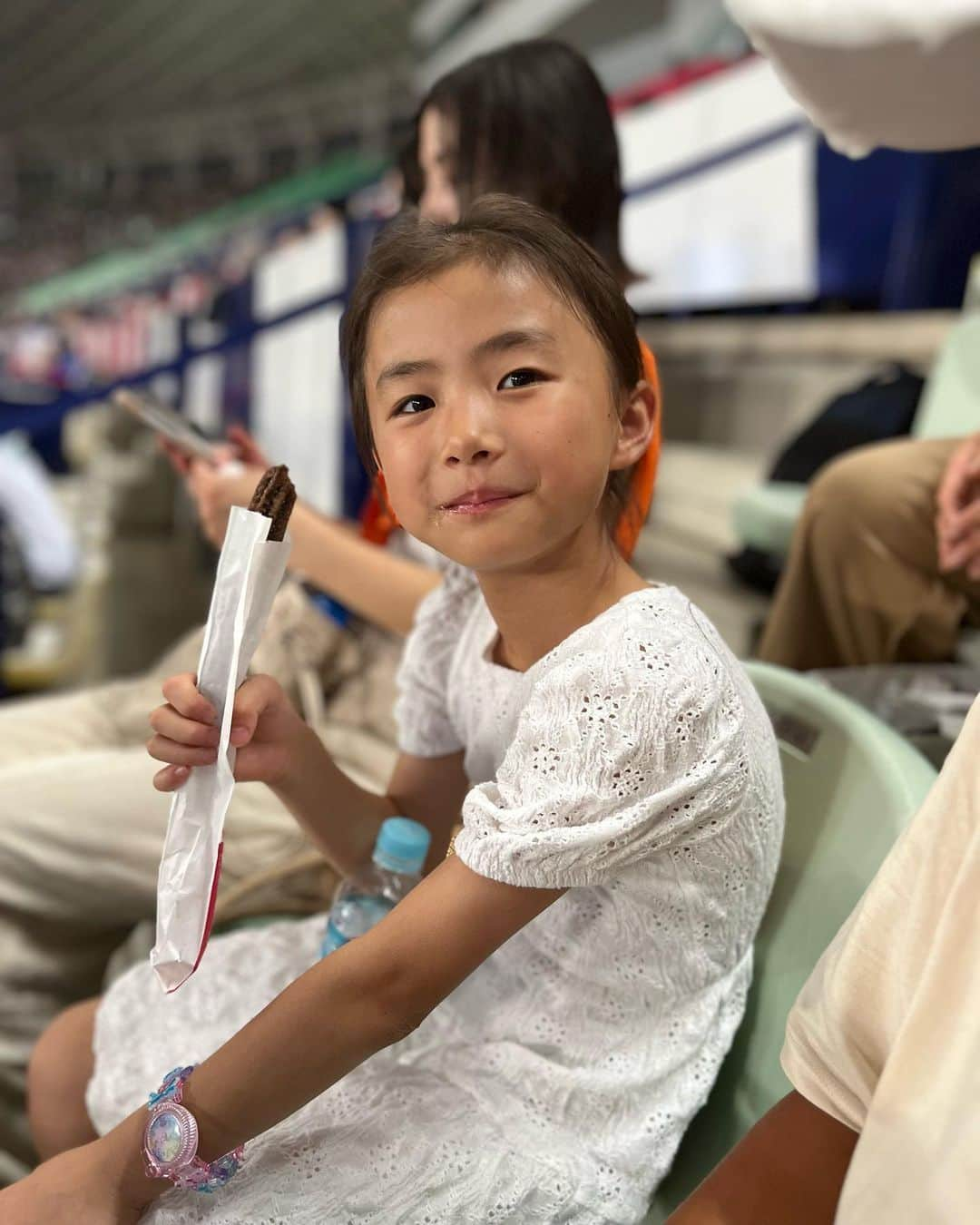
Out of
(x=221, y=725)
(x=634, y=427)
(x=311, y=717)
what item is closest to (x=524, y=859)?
(x=221, y=725)

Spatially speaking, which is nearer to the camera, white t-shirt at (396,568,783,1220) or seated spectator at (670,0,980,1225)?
seated spectator at (670,0,980,1225)

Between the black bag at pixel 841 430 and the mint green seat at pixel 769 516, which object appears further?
the black bag at pixel 841 430

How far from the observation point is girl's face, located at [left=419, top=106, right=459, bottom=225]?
1088mm

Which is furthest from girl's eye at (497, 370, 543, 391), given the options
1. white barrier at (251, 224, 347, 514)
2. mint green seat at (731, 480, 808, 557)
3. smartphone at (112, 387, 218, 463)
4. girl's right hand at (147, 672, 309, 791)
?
white barrier at (251, 224, 347, 514)

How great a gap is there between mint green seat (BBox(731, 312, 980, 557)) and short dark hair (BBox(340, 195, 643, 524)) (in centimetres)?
94

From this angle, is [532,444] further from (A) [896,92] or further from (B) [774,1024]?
(B) [774,1024]

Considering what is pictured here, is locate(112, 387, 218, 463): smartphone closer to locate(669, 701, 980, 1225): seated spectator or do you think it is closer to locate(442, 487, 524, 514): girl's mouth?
locate(442, 487, 524, 514): girl's mouth

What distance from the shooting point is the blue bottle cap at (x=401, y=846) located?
78 centimetres

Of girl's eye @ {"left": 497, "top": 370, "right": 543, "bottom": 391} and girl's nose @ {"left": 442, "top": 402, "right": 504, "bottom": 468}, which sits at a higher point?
girl's eye @ {"left": 497, "top": 370, "right": 543, "bottom": 391}

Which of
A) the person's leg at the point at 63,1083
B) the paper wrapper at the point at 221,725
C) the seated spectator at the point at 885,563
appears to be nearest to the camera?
the paper wrapper at the point at 221,725

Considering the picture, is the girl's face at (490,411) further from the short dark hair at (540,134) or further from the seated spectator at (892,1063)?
the short dark hair at (540,134)

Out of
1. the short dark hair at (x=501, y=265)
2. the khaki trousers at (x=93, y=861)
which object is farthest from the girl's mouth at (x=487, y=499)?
the khaki trousers at (x=93, y=861)

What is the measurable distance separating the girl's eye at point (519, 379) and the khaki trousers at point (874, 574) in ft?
2.75

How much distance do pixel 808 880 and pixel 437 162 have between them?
787 millimetres
